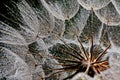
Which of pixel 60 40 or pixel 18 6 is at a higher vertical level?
pixel 18 6

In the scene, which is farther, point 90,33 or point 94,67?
point 90,33

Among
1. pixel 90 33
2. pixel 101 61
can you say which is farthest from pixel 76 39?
pixel 101 61

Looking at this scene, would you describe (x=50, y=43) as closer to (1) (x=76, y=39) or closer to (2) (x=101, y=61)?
(1) (x=76, y=39)

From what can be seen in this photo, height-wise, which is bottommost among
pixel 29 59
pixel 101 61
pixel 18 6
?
pixel 101 61

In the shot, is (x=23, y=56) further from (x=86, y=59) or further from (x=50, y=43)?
(x=86, y=59)

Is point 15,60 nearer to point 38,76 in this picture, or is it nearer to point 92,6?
point 38,76

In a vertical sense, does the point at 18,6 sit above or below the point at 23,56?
above

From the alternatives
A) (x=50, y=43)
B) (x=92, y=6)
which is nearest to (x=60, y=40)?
(x=50, y=43)

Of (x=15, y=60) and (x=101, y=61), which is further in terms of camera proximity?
(x=15, y=60)
